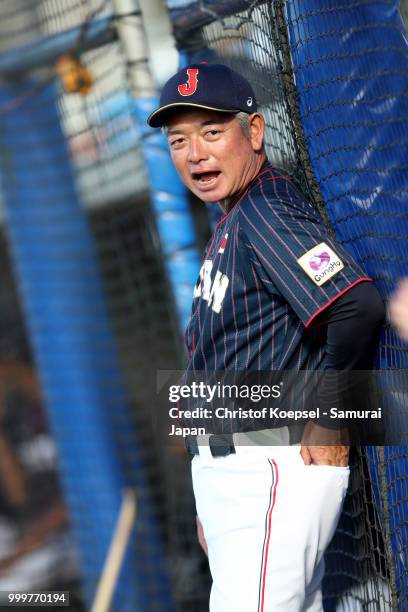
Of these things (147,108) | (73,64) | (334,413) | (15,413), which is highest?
(73,64)

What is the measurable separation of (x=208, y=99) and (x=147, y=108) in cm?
118

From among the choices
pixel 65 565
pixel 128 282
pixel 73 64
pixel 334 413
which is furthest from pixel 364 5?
pixel 65 565

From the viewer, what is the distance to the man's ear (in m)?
2.00

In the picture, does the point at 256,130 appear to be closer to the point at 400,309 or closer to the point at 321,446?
the point at 400,309

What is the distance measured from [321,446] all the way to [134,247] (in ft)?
10.6

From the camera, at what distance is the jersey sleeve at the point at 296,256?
1.75m

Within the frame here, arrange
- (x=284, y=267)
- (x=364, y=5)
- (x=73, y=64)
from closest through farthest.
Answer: (x=284, y=267) → (x=364, y=5) → (x=73, y=64)

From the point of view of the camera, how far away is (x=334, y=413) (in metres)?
1.87

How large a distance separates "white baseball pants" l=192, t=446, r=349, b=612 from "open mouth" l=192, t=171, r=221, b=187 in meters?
0.57

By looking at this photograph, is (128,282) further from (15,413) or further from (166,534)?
(15,413)

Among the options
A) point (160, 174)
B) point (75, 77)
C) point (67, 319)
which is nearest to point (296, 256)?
point (160, 174)

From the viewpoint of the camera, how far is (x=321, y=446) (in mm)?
1871

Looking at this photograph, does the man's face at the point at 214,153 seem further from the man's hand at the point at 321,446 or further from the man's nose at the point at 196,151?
the man's hand at the point at 321,446

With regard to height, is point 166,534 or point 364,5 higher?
point 364,5
